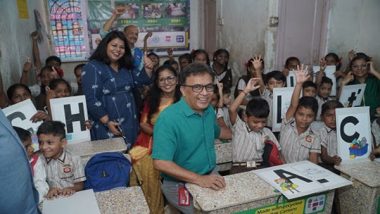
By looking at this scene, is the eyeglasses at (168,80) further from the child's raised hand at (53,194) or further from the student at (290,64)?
the student at (290,64)

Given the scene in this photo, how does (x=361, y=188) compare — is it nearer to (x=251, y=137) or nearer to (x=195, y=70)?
(x=251, y=137)

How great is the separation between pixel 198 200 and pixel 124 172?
90 cm

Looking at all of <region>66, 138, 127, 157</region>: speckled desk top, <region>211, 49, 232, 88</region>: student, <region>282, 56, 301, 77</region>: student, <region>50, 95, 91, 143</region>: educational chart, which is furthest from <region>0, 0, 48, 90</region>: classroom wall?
<region>282, 56, 301, 77</region>: student

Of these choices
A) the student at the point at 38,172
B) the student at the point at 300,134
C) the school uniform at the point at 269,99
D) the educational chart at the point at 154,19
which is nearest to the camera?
the student at the point at 38,172

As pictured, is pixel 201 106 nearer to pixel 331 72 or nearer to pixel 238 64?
pixel 331 72

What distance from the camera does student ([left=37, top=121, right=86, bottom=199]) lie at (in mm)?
2371

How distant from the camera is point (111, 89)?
10.4 feet

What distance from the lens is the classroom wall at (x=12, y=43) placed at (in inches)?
152

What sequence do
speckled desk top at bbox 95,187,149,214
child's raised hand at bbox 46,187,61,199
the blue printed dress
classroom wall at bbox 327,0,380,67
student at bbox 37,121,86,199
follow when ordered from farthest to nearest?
classroom wall at bbox 327,0,380,67, the blue printed dress, student at bbox 37,121,86,199, child's raised hand at bbox 46,187,61,199, speckled desk top at bbox 95,187,149,214

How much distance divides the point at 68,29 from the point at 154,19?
1960 millimetres

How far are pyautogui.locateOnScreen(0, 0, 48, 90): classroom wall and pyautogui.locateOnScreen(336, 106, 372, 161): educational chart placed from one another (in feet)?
12.3

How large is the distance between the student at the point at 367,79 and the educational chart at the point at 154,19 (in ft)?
14.3

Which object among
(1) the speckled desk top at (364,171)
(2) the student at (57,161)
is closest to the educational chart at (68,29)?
(2) the student at (57,161)

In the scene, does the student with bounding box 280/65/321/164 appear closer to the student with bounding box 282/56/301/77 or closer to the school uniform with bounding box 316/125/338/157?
the school uniform with bounding box 316/125/338/157
